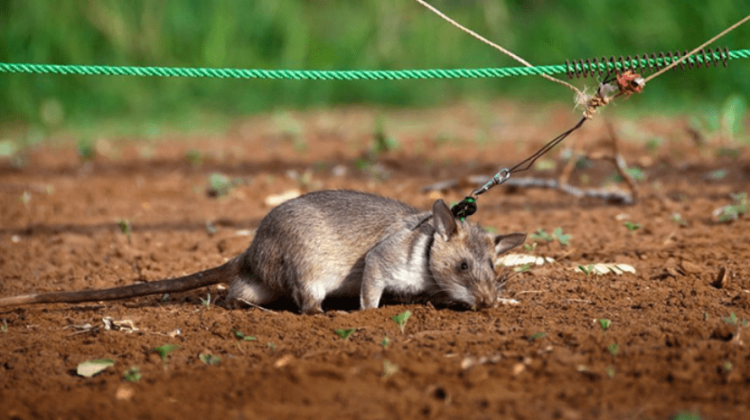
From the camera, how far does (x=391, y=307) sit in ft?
13.1

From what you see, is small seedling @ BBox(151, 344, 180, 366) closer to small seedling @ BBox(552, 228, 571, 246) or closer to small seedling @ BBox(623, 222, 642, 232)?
small seedling @ BBox(552, 228, 571, 246)

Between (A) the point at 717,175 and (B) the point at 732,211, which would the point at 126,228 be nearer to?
(B) the point at 732,211

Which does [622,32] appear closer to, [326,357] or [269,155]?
[269,155]

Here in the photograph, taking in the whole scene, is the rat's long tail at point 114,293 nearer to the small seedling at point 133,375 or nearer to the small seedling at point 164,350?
the small seedling at point 164,350

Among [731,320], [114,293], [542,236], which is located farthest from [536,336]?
[114,293]

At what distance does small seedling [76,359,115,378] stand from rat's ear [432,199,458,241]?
162 cm

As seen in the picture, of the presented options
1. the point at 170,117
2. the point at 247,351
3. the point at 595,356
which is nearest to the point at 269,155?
the point at 170,117

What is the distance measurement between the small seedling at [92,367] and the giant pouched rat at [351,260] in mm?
835

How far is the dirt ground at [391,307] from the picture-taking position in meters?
2.84

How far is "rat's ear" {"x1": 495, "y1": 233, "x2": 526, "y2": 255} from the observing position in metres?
4.09

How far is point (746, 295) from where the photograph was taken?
3902mm

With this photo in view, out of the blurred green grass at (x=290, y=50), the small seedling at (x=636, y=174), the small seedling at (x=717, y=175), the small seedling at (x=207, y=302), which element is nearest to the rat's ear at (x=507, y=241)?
the small seedling at (x=207, y=302)

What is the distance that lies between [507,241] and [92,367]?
2052 mm

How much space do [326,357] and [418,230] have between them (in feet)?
3.76
